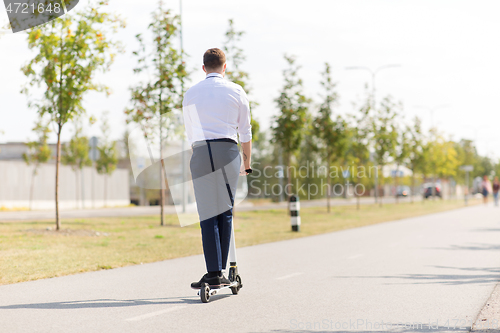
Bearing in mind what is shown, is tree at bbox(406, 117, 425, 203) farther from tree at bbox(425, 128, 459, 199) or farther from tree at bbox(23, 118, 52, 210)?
tree at bbox(23, 118, 52, 210)

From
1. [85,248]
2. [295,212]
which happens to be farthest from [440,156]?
[85,248]

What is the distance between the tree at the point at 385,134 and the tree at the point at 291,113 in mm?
11792

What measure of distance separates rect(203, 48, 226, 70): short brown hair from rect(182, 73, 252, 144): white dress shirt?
4.4 inches

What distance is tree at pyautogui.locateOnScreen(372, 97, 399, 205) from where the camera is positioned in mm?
36125

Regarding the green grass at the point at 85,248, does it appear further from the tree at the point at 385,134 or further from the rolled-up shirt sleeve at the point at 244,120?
the tree at the point at 385,134

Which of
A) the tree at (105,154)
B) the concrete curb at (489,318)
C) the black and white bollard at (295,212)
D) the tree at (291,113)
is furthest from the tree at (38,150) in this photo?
the concrete curb at (489,318)

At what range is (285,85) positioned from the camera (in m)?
25.1

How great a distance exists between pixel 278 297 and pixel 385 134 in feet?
105

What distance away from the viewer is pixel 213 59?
558 cm


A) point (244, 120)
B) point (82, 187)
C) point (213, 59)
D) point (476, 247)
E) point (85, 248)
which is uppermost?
point (213, 59)

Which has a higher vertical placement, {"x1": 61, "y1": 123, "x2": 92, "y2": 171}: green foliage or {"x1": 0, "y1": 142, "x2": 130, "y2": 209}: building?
{"x1": 61, "y1": 123, "x2": 92, "y2": 171}: green foliage

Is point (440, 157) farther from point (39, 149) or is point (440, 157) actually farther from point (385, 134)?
point (39, 149)

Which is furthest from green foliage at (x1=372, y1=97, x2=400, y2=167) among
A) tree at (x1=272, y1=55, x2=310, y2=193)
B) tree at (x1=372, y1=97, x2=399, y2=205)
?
tree at (x1=272, y1=55, x2=310, y2=193)

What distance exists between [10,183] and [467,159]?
56336 millimetres
